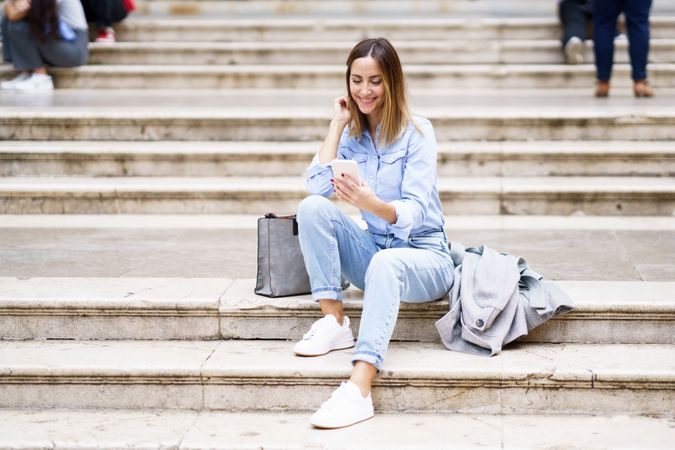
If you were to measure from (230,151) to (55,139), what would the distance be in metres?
1.31

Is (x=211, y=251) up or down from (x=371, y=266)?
down

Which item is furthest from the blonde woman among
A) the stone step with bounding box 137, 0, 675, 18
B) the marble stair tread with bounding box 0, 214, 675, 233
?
the stone step with bounding box 137, 0, 675, 18

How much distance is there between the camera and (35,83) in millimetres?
8273

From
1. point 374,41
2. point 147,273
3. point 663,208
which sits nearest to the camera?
point 374,41

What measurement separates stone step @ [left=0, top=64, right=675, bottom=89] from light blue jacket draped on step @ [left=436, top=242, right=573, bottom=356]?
14.5ft

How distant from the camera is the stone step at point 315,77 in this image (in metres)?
8.23

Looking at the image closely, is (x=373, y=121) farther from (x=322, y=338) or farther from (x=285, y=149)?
(x=285, y=149)

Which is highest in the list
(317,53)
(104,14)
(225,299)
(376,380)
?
(104,14)

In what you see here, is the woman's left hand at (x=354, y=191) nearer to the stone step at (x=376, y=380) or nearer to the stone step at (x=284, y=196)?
the stone step at (x=376, y=380)

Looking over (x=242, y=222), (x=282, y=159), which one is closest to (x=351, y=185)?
(x=242, y=222)

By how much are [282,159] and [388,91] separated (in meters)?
2.61

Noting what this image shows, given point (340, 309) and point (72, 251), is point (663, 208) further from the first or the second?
point (72, 251)

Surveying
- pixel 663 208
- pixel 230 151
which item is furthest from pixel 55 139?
pixel 663 208

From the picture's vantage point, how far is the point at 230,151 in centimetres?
652
